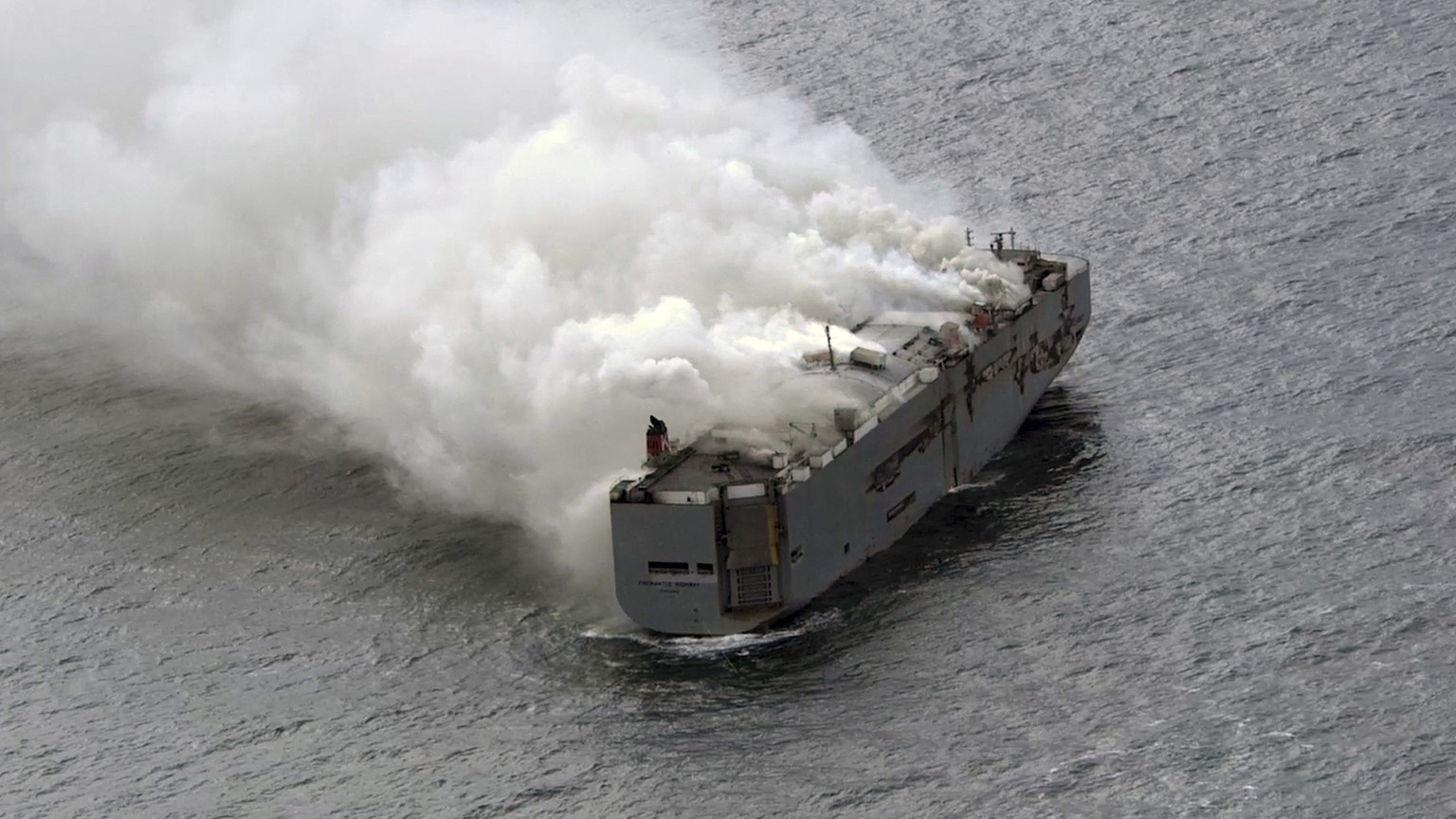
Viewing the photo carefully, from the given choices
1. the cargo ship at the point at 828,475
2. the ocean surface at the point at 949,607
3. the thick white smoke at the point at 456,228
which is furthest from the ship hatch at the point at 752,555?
the thick white smoke at the point at 456,228

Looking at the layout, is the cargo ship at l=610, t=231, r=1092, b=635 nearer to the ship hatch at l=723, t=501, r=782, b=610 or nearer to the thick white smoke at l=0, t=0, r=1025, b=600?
the ship hatch at l=723, t=501, r=782, b=610

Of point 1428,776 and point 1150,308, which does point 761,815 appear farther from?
point 1150,308

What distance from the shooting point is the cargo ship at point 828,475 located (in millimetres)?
75250

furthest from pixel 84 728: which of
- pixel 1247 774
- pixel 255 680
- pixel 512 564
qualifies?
pixel 1247 774

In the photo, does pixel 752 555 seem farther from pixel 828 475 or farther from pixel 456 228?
pixel 456 228

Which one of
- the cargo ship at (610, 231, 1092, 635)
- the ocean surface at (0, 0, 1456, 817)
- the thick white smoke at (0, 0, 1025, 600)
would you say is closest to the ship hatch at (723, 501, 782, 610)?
the cargo ship at (610, 231, 1092, 635)

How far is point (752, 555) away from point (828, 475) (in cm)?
418

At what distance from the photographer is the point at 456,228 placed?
94.6 meters

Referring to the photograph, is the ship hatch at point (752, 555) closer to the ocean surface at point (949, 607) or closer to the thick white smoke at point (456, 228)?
the ocean surface at point (949, 607)

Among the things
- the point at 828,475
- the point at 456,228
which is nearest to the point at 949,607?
the point at 828,475

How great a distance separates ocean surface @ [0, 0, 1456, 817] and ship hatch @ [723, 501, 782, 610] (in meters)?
1.37

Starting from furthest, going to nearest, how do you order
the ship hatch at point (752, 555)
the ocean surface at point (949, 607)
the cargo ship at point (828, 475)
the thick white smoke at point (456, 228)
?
the thick white smoke at point (456, 228)
the ship hatch at point (752, 555)
the cargo ship at point (828, 475)
the ocean surface at point (949, 607)

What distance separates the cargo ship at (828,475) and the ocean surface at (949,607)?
3.82 ft

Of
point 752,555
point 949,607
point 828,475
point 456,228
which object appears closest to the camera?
point 752,555
